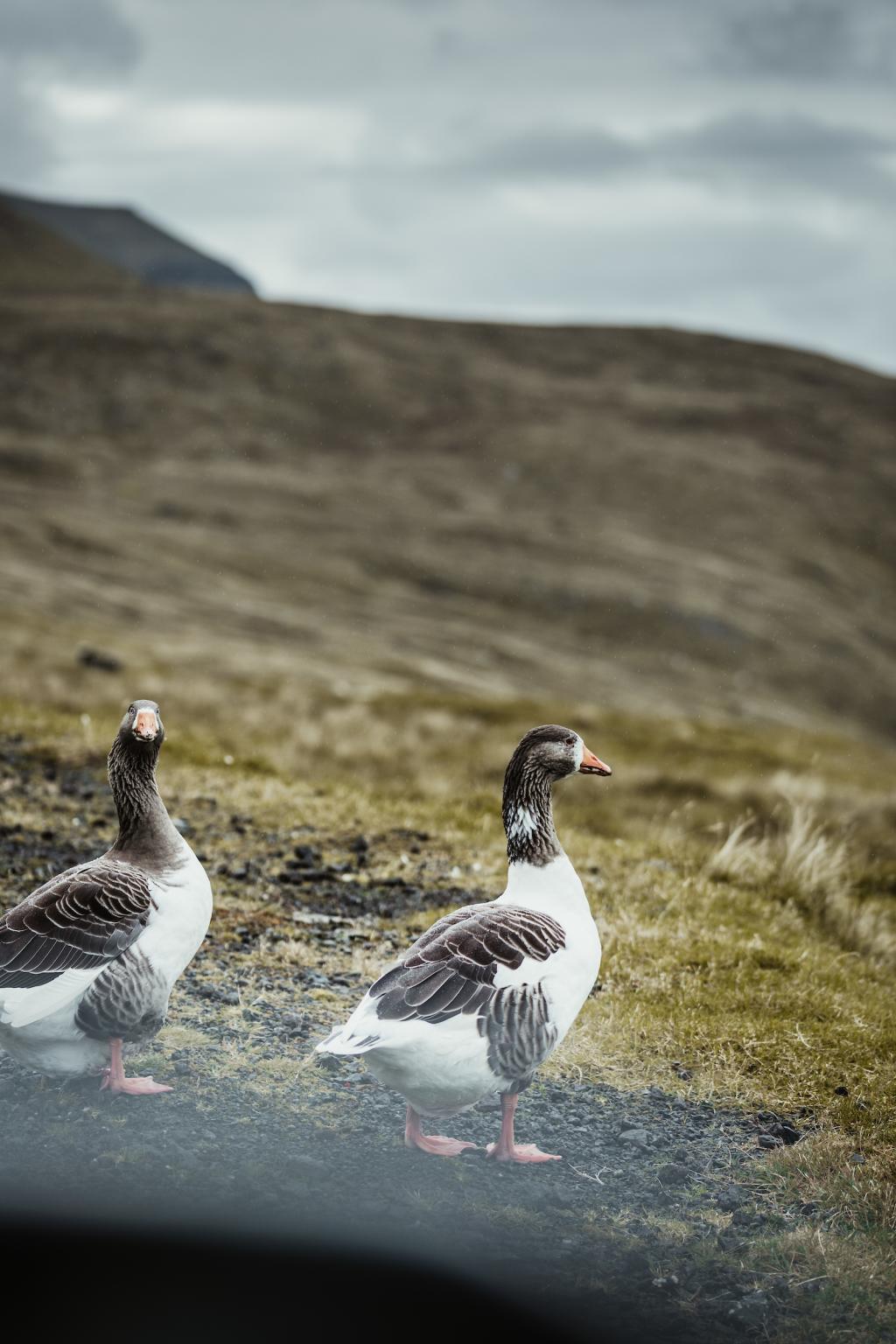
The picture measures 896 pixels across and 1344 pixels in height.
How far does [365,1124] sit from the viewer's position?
7148 millimetres

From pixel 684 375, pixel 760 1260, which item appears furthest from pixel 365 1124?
pixel 684 375

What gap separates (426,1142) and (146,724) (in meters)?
3.14

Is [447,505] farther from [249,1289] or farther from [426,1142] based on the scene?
[249,1289]

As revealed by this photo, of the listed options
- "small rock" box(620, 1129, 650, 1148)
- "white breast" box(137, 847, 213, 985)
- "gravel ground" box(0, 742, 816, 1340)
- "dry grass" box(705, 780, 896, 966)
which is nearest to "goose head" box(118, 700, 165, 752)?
"white breast" box(137, 847, 213, 985)

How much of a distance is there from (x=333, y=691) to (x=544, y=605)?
52.6 metres

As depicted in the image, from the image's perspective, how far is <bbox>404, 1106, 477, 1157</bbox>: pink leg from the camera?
6.76 metres

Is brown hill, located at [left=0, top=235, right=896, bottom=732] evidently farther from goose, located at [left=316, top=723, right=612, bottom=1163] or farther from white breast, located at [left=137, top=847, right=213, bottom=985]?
goose, located at [left=316, top=723, right=612, bottom=1163]

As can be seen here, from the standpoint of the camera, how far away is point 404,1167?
22.0 ft

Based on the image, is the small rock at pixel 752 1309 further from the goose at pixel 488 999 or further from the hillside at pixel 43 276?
the hillside at pixel 43 276

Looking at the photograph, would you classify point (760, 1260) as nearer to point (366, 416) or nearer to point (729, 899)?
point (729, 899)

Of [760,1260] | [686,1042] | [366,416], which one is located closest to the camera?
[760,1260]

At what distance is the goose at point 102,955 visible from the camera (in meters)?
6.67

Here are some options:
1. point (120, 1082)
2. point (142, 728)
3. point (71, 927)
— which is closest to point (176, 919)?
point (71, 927)

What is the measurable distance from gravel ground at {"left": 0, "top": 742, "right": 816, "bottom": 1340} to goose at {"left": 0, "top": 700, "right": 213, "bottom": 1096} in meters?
0.39
